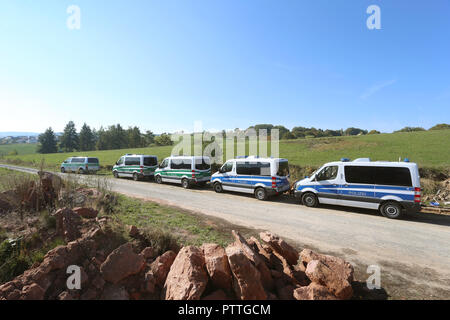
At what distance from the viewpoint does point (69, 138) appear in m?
89.2

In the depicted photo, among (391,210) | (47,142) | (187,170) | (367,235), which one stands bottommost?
(367,235)

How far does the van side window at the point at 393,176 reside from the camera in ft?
24.8

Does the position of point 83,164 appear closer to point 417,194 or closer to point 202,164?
point 202,164

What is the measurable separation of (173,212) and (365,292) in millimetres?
6463

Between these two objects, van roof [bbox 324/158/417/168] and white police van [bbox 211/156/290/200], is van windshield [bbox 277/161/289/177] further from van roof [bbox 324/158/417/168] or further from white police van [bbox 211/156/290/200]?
van roof [bbox 324/158/417/168]

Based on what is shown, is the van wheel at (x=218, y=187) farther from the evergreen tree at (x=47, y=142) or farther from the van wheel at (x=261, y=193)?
the evergreen tree at (x=47, y=142)

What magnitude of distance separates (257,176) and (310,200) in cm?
287

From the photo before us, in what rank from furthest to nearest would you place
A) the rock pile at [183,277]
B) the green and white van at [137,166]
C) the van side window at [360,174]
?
the green and white van at [137,166]
the van side window at [360,174]
the rock pile at [183,277]

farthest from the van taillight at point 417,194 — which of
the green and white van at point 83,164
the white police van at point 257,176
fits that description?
→ the green and white van at point 83,164

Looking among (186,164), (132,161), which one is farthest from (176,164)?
(132,161)

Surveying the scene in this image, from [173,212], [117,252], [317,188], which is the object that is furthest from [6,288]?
[317,188]

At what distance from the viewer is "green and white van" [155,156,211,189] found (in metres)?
14.1

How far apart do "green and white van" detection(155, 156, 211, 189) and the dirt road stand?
390cm
